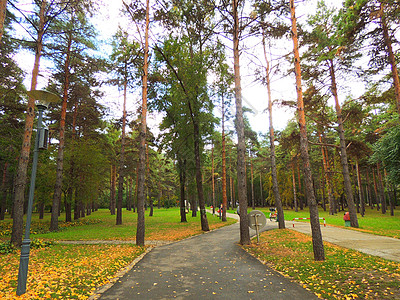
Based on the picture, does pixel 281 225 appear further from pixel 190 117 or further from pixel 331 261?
pixel 190 117

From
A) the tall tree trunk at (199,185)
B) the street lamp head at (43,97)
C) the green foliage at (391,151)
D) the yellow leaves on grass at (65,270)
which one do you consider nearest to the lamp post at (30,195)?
the street lamp head at (43,97)

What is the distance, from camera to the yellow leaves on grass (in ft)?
15.0

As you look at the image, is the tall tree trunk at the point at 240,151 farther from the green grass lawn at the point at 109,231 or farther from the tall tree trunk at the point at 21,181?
the tall tree trunk at the point at 21,181

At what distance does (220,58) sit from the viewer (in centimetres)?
1301

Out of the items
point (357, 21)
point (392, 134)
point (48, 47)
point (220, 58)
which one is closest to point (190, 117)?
point (220, 58)

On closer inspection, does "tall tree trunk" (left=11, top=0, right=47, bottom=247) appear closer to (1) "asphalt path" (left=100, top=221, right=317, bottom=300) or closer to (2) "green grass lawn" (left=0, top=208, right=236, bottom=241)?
(2) "green grass lawn" (left=0, top=208, right=236, bottom=241)

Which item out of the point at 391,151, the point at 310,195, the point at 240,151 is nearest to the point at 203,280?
the point at 310,195

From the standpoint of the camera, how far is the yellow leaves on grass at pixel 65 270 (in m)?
4.56

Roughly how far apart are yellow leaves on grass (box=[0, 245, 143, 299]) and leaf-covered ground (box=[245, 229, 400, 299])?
482 centimetres

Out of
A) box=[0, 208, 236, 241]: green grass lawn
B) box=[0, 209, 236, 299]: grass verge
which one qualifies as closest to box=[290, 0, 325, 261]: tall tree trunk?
box=[0, 209, 236, 299]: grass verge

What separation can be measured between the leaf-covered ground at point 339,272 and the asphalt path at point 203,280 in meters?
0.42

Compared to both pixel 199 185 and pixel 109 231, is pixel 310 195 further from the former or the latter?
pixel 109 231

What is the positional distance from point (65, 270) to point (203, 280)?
3.89 meters

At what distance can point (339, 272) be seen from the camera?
5.41 metres
